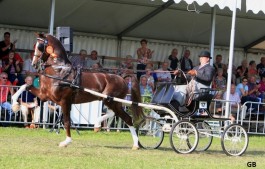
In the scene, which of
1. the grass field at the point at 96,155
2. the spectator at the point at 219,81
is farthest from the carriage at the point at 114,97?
the spectator at the point at 219,81

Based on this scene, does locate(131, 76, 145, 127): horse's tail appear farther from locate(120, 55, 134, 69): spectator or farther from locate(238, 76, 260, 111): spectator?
locate(238, 76, 260, 111): spectator

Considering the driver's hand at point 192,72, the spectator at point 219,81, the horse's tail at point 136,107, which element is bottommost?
the horse's tail at point 136,107

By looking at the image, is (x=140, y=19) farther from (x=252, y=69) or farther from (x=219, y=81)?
(x=252, y=69)

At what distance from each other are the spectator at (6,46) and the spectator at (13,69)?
16 centimetres

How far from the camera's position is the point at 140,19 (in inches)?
748

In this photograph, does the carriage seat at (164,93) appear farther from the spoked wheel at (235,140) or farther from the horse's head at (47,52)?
the horse's head at (47,52)

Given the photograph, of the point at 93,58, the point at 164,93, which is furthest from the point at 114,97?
the point at 93,58

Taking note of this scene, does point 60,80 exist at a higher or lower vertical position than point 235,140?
higher

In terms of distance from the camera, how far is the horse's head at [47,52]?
11.8m

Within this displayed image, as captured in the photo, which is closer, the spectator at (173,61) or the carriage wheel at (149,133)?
the carriage wheel at (149,133)

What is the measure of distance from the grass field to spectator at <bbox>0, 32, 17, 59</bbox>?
10.8 ft

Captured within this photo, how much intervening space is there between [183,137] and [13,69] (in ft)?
21.5

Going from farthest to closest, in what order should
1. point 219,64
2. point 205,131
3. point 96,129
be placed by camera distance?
point 219,64 → point 96,129 → point 205,131

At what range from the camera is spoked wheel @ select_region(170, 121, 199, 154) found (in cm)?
1172
